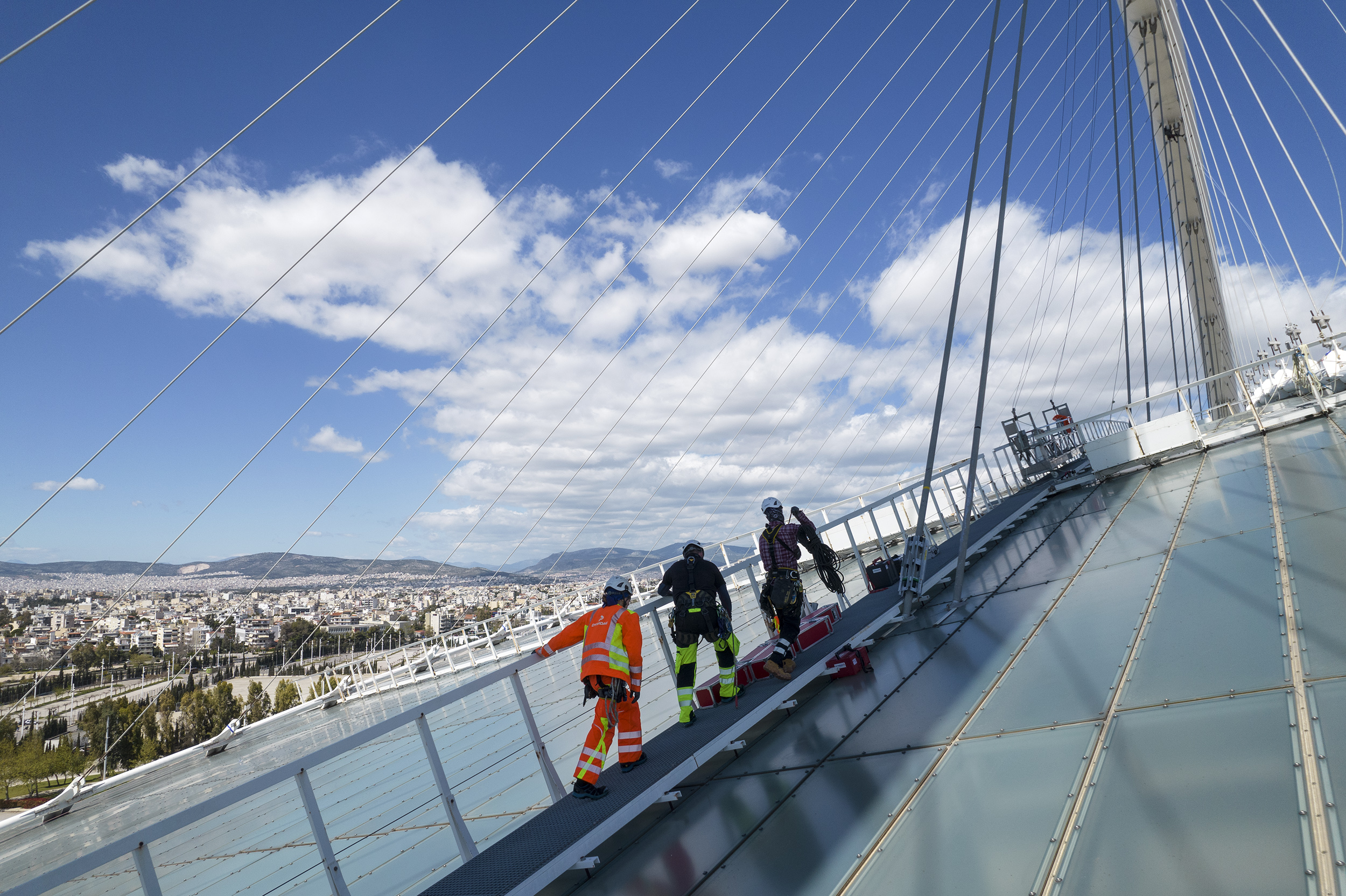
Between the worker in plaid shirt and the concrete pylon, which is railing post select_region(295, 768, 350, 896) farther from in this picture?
the concrete pylon

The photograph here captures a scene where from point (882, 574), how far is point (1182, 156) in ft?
93.5

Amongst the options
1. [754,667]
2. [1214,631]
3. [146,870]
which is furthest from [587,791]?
[1214,631]

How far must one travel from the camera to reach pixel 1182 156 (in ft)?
90.5

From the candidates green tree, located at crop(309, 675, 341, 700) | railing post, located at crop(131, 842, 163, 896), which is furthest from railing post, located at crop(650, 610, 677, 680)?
green tree, located at crop(309, 675, 341, 700)

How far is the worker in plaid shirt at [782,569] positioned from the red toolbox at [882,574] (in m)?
2.96

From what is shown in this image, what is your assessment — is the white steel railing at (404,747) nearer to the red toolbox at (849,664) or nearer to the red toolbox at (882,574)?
the red toolbox at (882,574)

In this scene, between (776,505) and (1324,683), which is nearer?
(1324,683)

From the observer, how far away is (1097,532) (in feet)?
33.2

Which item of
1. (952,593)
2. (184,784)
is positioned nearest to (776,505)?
(952,593)

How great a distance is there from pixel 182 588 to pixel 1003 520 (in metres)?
51.2

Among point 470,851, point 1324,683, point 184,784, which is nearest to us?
point 1324,683

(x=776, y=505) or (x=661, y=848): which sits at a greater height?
(x=776, y=505)

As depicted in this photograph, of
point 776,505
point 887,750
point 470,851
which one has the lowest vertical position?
point 887,750

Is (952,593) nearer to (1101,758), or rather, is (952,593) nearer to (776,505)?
(776,505)
